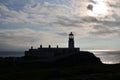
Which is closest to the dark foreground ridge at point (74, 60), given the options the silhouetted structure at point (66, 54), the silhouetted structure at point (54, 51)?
the silhouetted structure at point (66, 54)

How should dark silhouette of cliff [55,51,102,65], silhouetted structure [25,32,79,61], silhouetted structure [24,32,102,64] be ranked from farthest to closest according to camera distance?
silhouetted structure [25,32,79,61] → silhouetted structure [24,32,102,64] → dark silhouette of cliff [55,51,102,65]

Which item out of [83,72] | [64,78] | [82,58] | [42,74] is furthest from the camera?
[82,58]

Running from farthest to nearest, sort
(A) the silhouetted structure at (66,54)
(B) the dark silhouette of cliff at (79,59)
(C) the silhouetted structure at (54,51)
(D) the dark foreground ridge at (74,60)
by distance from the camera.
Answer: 1. (C) the silhouetted structure at (54,51)
2. (A) the silhouetted structure at (66,54)
3. (B) the dark silhouette of cliff at (79,59)
4. (D) the dark foreground ridge at (74,60)

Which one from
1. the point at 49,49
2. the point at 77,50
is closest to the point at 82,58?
the point at 77,50

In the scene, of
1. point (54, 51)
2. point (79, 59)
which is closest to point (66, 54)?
point (79, 59)

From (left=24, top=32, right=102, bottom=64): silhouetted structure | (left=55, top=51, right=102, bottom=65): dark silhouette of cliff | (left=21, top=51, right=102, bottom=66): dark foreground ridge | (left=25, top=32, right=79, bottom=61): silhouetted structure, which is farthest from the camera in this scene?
(left=25, top=32, right=79, bottom=61): silhouetted structure

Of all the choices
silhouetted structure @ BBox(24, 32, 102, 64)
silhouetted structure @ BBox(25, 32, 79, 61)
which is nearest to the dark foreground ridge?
silhouetted structure @ BBox(24, 32, 102, 64)

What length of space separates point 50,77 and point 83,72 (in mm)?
13080

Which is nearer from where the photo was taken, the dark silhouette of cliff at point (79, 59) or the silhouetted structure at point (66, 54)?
the dark silhouette of cliff at point (79, 59)

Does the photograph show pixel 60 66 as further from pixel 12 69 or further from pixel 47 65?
pixel 12 69

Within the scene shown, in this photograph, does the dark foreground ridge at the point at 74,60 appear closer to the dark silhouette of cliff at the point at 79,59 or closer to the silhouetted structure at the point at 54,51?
the dark silhouette of cliff at the point at 79,59

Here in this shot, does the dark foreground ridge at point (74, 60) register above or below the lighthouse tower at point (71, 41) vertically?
below

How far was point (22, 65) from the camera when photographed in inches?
3337

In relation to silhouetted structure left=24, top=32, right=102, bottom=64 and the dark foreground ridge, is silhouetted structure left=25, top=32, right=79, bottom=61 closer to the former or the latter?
silhouetted structure left=24, top=32, right=102, bottom=64
